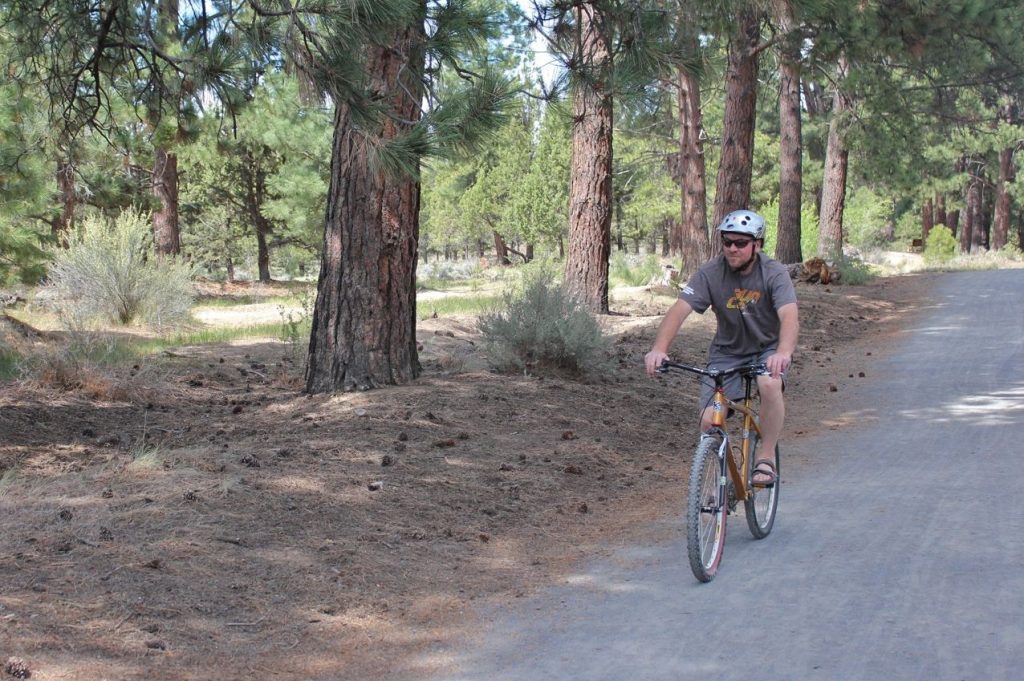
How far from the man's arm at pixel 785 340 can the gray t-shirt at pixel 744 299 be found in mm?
98

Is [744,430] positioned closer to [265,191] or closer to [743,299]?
[743,299]

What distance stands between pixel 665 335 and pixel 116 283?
1111 cm

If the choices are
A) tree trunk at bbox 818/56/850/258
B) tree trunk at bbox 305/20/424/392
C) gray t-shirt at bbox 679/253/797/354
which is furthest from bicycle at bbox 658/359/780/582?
tree trunk at bbox 818/56/850/258

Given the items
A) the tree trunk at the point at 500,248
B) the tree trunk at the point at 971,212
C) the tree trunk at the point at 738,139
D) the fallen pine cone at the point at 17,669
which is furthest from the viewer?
the tree trunk at the point at 500,248

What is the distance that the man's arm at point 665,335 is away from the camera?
5.71 metres

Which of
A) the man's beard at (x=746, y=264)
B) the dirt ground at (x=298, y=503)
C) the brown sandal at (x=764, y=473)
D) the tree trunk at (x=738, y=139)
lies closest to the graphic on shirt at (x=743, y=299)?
the man's beard at (x=746, y=264)

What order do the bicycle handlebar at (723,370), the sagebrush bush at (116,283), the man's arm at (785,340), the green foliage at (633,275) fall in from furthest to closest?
the green foliage at (633,275)
the sagebrush bush at (116,283)
the bicycle handlebar at (723,370)
the man's arm at (785,340)

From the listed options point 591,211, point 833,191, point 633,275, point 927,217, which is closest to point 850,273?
point 633,275

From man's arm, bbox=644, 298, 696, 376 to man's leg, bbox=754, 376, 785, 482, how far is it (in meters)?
0.53

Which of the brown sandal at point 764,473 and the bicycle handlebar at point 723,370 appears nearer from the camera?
the bicycle handlebar at point 723,370

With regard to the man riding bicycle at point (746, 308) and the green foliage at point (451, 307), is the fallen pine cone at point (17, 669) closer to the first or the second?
the man riding bicycle at point (746, 308)

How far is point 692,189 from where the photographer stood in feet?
78.7

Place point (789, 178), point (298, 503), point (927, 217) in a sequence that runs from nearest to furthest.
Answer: point (298, 503) < point (789, 178) < point (927, 217)

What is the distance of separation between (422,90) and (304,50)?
6.13 ft
